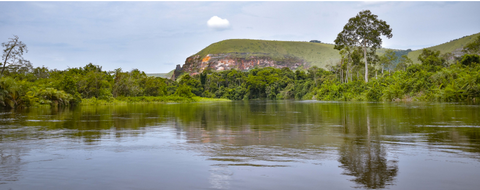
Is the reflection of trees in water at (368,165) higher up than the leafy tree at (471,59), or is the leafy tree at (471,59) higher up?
the leafy tree at (471,59)

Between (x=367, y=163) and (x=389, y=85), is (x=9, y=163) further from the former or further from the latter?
(x=389, y=85)

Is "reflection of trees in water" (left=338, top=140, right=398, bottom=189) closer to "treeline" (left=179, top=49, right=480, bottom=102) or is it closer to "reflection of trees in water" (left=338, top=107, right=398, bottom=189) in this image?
"reflection of trees in water" (left=338, top=107, right=398, bottom=189)

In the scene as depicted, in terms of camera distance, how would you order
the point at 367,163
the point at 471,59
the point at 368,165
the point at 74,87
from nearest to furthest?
the point at 368,165
the point at 367,163
the point at 74,87
the point at 471,59

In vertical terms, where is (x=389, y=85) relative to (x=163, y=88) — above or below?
below

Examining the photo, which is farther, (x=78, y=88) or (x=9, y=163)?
(x=78, y=88)

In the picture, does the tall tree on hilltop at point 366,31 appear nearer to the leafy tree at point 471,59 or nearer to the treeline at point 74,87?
the leafy tree at point 471,59

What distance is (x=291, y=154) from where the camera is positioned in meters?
4.77

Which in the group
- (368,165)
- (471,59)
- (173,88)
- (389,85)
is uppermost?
(471,59)

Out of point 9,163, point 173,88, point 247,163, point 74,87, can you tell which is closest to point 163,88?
point 74,87

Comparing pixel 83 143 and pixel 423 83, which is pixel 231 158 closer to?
pixel 83 143

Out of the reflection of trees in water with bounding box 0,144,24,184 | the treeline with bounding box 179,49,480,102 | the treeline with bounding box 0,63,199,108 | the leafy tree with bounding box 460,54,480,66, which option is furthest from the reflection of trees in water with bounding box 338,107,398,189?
the leafy tree with bounding box 460,54,480,66

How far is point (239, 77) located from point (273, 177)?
108 m

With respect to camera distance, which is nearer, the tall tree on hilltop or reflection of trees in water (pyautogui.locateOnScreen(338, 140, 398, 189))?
reflection of trees in water (pyautogui.locateOnScreen(338, 140, 398, 189))

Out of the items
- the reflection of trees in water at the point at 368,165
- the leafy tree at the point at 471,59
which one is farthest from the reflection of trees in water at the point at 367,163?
the leafy tree at the point at 471,59
